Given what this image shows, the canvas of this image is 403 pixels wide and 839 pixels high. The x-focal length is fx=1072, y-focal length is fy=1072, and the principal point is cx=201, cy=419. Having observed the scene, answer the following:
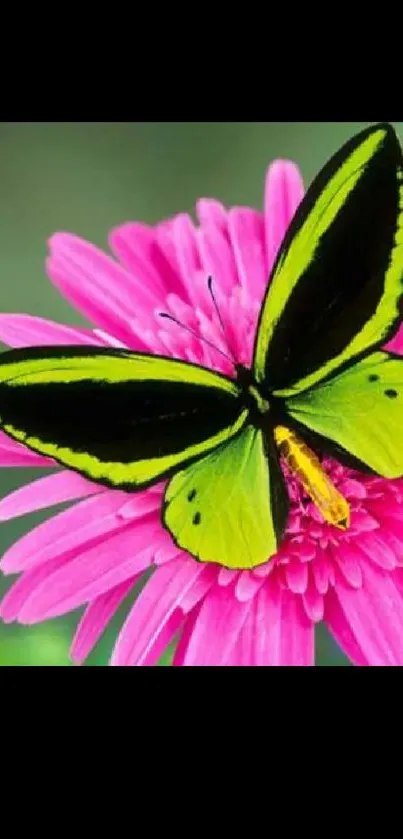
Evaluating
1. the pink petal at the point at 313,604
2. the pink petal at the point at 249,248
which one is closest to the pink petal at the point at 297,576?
the pink petal at the point at 313,604

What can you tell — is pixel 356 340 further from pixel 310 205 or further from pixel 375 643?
pixel 375 643

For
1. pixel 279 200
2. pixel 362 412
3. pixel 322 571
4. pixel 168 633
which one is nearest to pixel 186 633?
pixel 168 633

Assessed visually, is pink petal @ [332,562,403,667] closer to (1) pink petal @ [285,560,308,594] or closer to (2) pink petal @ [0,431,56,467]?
(1) pink petal @ [285,560,308,594]

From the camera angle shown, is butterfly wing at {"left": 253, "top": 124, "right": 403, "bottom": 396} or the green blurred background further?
the green blurred background

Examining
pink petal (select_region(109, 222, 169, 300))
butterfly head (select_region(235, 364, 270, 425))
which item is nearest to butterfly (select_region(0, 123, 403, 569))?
butterfly head (select_region(235, 364, 270, 425))

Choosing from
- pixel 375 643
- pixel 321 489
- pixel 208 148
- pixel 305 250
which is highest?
pixel 208 148

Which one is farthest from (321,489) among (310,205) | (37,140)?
(37,140)

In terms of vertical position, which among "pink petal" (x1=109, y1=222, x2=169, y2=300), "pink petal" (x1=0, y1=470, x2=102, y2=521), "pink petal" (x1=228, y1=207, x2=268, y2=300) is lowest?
"pink petal" (x1=0, y1=470, x2=102, y2=521)

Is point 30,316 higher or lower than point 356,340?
higher
